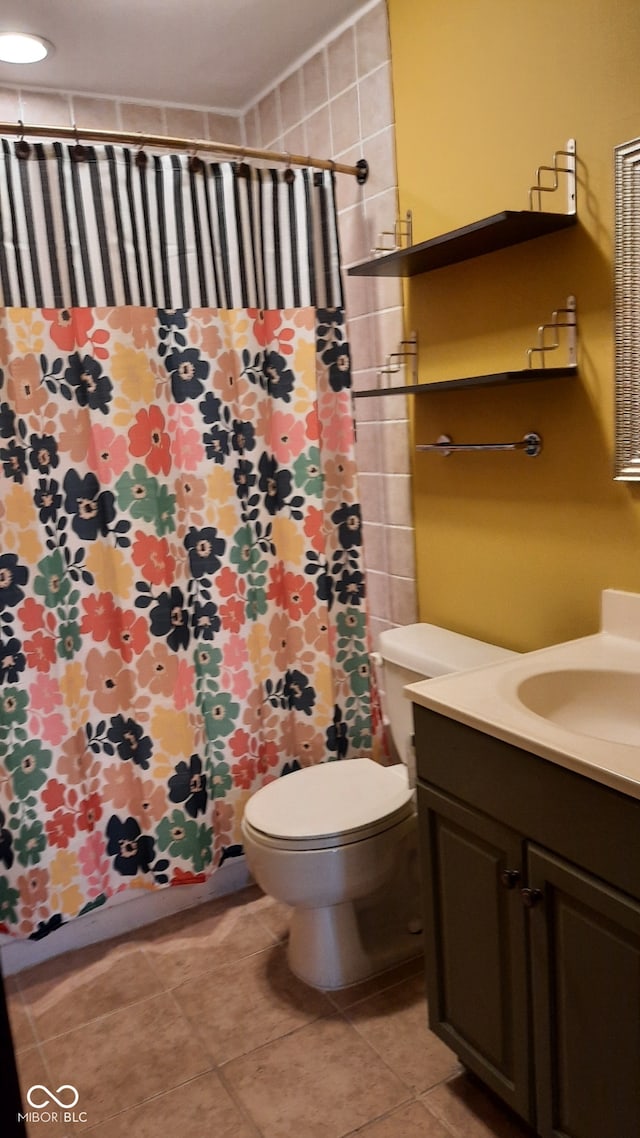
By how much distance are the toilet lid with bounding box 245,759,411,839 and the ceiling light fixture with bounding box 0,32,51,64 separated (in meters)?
2.10

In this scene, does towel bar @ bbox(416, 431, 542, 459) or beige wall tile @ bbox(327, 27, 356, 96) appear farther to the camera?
beige wall tile @ bbox(327, 27, 356, 96)

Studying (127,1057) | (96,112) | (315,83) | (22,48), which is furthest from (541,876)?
(96,112)

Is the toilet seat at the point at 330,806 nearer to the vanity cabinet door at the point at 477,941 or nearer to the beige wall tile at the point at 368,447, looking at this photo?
the vanity cabinet door at the point at 477,941

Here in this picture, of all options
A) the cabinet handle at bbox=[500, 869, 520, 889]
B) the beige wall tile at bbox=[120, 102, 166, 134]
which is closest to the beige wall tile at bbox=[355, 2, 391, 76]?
the beige wall tile at bbox=[120, 102, 166, 134]

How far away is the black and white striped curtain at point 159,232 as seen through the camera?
6.53ft

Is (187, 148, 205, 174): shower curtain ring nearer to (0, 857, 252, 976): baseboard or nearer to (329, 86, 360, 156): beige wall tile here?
(329, 86, 360, 156): beige wall tile

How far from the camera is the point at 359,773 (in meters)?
2.21

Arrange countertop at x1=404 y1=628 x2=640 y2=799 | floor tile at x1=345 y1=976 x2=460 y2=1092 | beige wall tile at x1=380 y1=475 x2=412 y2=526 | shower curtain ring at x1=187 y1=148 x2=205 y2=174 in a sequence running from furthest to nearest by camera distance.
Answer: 1. beige wall tile at x1=380 y1=475 x2=412 y2=526
2. shower curtain ring at x1=187 y1=148 x2=205 y2=174
3. floor tile at x1=345 y1=976 x2=460 y2=1092
4. countertop at x1=404 y1=628 x2=640 y2=799

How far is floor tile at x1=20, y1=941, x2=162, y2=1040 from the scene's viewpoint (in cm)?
204

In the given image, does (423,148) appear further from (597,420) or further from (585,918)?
(585,918)

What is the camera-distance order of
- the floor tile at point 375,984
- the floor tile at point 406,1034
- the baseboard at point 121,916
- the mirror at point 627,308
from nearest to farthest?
the mirror at point 627,308 < the floor tile at point 406,1034 < the floor tile at point 375,984 < the baseboard at point 121,916

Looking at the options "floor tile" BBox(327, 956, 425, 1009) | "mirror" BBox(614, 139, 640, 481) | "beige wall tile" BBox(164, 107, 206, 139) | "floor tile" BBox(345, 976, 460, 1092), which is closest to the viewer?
"mirror" BBox(614, 139, 640, 481)

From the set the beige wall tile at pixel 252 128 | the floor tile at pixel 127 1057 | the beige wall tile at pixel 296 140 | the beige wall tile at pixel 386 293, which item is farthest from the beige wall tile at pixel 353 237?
the floor tile at pixel 127 1057

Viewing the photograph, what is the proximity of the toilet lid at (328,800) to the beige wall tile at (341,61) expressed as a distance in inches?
74.7
